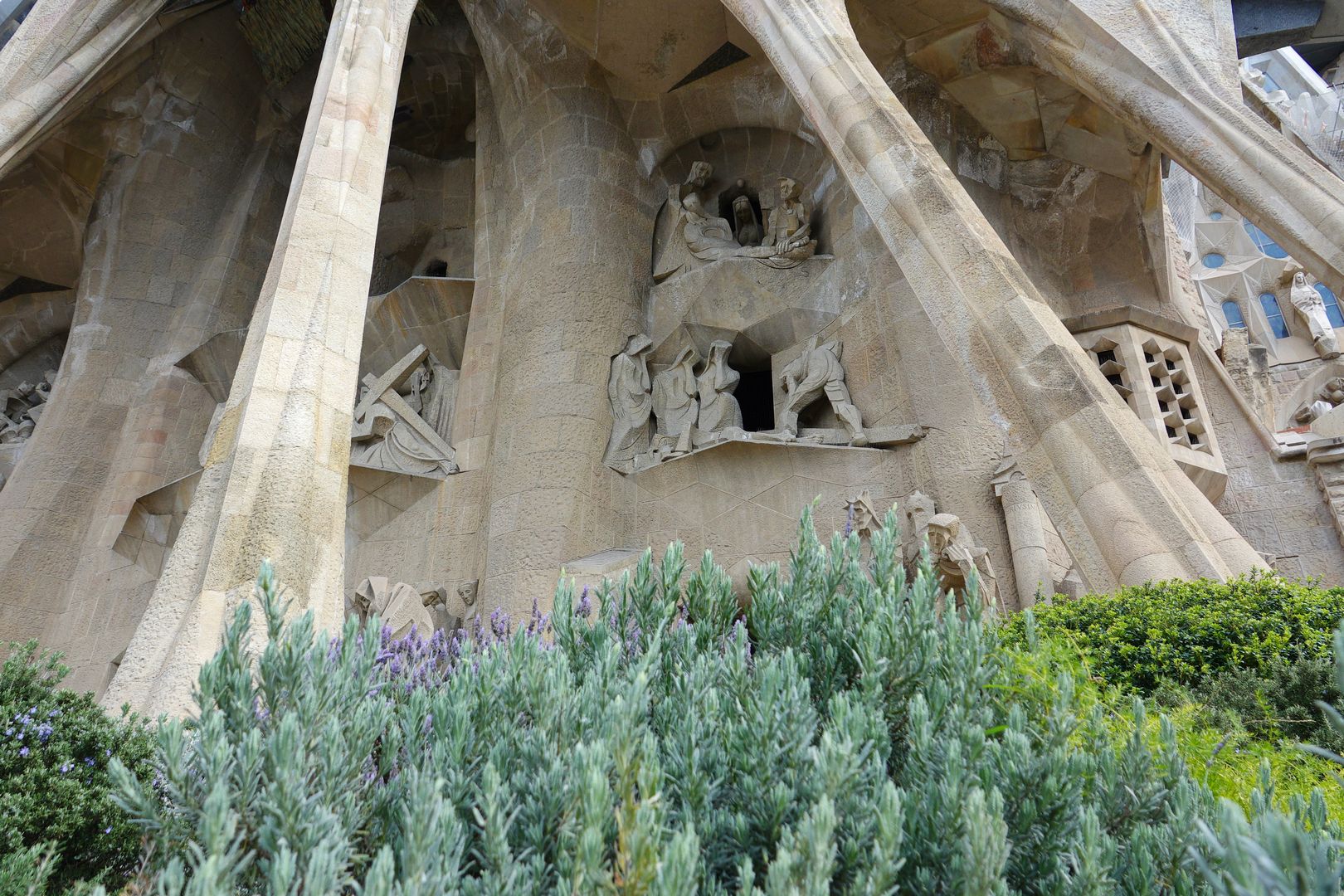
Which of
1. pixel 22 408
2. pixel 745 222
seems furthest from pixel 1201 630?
pixel 22 408

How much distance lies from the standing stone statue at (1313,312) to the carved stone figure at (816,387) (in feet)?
34.6

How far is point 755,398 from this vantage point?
34.2 feet

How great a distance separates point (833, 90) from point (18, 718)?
17.8 feet

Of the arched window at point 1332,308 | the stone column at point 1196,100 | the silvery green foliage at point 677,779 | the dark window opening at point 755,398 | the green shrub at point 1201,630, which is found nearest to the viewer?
the silvery green foliage at point 677,779

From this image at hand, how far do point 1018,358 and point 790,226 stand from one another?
17.1ft

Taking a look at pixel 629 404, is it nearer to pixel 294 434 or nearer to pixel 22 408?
pixel 294 434

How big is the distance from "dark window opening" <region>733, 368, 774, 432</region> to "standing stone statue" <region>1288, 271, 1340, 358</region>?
32.5ft

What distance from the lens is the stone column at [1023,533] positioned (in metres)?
6.37

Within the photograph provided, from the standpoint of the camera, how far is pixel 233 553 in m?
4.00

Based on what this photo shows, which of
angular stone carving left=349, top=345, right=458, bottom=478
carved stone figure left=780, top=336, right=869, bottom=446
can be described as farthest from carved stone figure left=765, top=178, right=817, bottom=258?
angular stone carving left=349, top=345, right=458, bottom=478

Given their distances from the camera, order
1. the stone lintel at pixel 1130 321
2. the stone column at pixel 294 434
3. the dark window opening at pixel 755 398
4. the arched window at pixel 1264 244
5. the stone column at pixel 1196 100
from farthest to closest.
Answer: the arched window at pixel 1264 244 < the dark window opening at pixel 755 398 < the stone lintel at pixel 1130 321 < the stone column at pixel 1196 100 < the stone column at pixel 294 434

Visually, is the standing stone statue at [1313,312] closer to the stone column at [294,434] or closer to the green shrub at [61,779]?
the stone column at [294,434]

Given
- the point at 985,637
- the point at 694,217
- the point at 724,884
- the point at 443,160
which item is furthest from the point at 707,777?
the point at 443,160

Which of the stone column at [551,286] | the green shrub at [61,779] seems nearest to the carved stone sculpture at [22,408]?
the stone column at [551,286]
